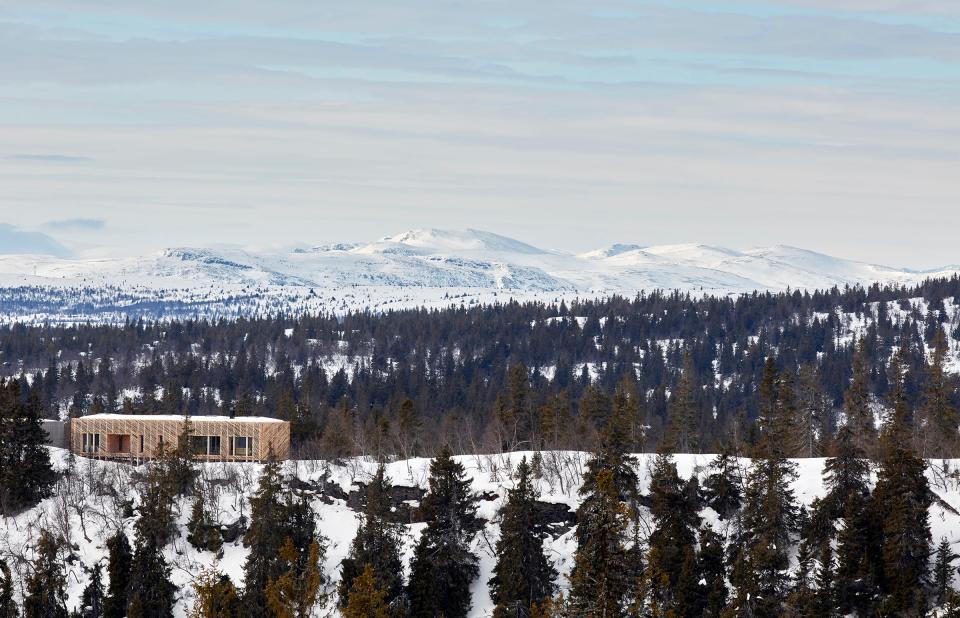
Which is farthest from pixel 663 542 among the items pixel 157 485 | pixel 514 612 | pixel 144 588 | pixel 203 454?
pixel 203 454

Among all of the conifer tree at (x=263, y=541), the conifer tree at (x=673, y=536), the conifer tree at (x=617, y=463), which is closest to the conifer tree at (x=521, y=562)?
the conifer tree at (x=617, y=463)

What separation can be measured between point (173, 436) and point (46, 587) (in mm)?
30428

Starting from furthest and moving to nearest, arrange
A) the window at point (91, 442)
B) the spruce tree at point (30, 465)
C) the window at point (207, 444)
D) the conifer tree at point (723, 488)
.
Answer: the window at point (91, 442) → the window at point (207, 444) → the spruce tree at point (30, 465) → the conifer tree at point (723, 488)

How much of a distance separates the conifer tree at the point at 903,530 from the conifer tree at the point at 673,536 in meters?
11.5

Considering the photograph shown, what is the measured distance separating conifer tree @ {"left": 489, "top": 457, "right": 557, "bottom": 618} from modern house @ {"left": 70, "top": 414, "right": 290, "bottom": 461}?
34067 millimetres

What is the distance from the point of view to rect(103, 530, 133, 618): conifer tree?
8838 centimetres

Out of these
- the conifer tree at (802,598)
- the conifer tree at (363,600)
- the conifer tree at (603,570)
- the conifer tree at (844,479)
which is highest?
the conifer tree at (844,479)

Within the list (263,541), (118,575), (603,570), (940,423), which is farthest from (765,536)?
(118,575)

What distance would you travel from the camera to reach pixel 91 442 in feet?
392

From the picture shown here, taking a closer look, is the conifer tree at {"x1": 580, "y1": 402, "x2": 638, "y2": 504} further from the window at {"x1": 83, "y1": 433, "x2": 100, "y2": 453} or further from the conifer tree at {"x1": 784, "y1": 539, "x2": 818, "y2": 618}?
the window at {"x1": 83, "y1": 433, "x2": 100, "y2": 453}

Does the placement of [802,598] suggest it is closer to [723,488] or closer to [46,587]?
[723,488]

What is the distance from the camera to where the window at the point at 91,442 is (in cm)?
11925

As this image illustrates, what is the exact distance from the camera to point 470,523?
93438 millimetres

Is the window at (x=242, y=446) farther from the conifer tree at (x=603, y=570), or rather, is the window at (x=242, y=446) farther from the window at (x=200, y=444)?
the conifer tree at (x=603, y=570)
